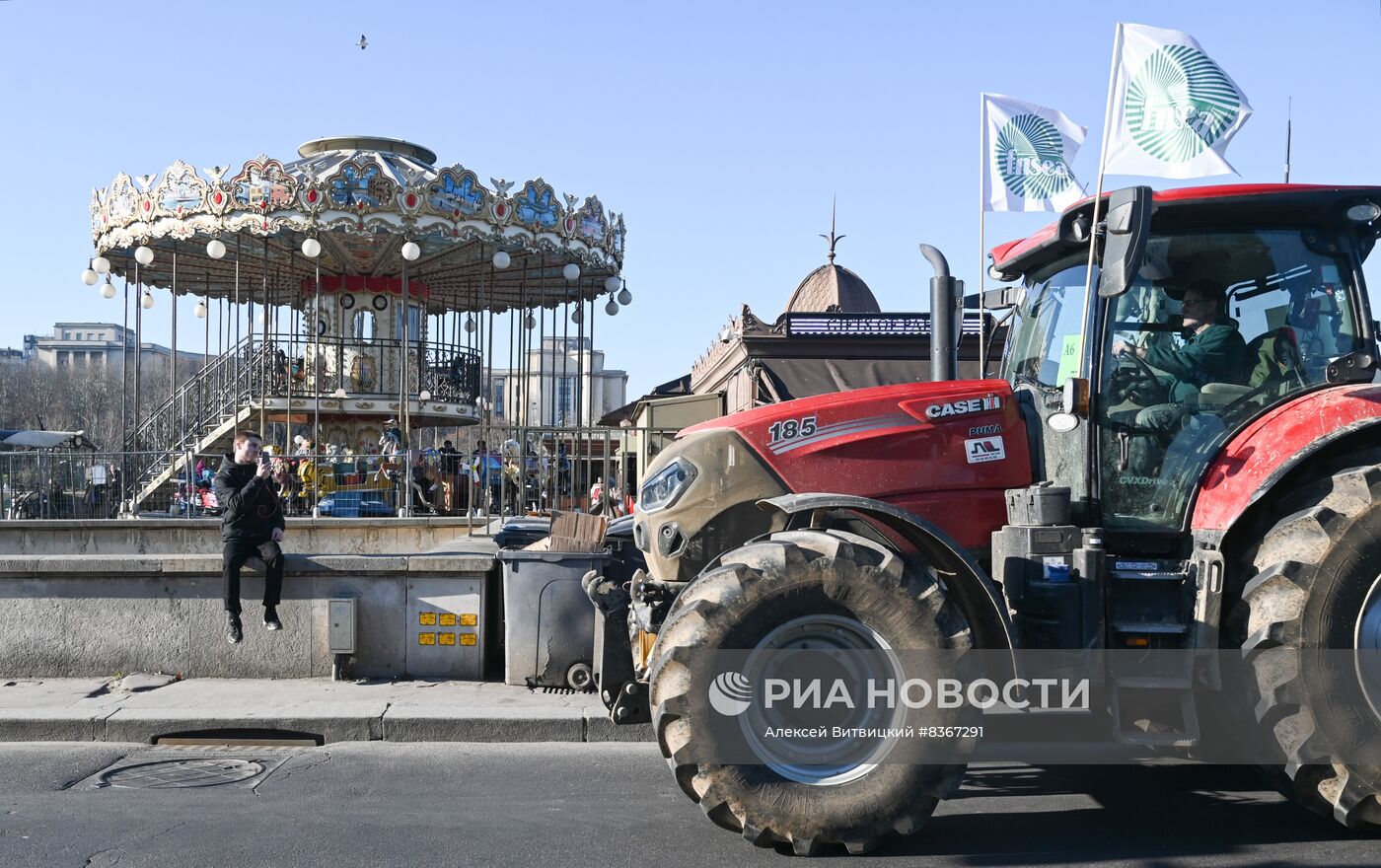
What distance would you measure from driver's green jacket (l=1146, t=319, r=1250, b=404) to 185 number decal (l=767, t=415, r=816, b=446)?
1.72 metres

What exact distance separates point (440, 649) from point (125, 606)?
237cm

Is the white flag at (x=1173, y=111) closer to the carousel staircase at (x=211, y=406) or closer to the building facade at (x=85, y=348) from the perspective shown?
the carousel staircase at (x=211, y=406)

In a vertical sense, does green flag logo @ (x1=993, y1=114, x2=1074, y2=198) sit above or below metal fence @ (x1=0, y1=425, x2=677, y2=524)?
above

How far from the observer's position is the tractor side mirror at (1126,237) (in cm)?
477

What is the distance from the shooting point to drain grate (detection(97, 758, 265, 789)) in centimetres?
610

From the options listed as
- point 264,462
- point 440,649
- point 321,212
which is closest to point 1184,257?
point 440,649

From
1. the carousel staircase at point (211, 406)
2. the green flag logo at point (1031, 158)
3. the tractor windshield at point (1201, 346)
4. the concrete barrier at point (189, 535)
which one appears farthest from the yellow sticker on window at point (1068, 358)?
the carousel staircase at point (211, 406)

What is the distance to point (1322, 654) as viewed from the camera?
187 inches

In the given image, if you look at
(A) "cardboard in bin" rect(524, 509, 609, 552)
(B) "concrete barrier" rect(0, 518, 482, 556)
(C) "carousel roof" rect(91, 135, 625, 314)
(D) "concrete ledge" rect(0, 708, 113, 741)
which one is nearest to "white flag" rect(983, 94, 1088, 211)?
(A) "cardboard in bin" rect(524, 509, 609, 552)

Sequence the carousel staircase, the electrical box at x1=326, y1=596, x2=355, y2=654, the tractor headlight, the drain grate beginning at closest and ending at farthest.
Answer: the tractor headlight < the drain grate < the electrical box at x1=326, y1=596, x2=355, y2=654 < the carousel staircase

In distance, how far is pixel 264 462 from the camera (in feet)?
29.3

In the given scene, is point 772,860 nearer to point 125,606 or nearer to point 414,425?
point 125,606

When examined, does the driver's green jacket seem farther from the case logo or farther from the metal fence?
the metal fence

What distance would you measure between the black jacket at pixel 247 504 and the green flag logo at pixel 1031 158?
19.3 feet
